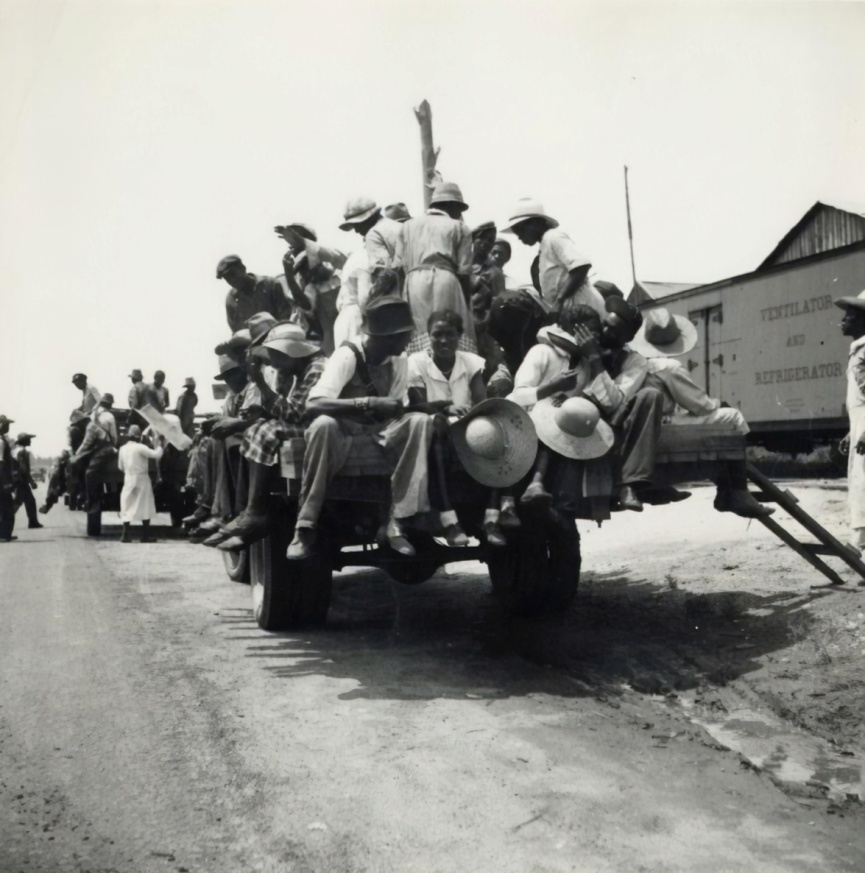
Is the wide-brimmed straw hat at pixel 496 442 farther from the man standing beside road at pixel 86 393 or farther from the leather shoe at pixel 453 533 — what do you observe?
the man standing beside road at pixel 86 393

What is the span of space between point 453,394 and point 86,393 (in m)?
12.2

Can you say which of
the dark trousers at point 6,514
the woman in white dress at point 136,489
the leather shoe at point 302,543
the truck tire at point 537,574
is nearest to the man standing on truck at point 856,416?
the truck tire at point 537,574

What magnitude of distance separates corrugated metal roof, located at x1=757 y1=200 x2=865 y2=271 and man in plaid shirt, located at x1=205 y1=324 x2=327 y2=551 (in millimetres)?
18243

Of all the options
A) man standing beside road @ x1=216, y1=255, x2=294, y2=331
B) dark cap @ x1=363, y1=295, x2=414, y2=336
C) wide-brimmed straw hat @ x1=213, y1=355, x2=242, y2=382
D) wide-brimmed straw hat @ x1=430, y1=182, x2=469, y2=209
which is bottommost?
wide-brimmed straw hat @ x1=213, y1=355, x2=242, y2=382

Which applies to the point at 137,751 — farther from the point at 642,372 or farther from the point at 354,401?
the point at 642,372

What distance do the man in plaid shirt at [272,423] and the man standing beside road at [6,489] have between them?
931 centimetres

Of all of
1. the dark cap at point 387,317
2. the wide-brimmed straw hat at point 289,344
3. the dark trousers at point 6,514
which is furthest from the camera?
the dark trousers at point 6,514

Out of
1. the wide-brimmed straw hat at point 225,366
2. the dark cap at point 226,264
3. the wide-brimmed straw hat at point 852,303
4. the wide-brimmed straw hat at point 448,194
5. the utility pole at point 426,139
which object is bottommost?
the wide-brimmed straw hat at point 225,366

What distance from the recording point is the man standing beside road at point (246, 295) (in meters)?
7.83

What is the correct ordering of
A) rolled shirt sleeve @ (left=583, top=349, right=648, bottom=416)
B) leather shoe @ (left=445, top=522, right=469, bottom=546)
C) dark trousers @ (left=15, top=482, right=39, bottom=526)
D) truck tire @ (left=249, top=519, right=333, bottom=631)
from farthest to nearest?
dark trousers @ (left=15, top=482, right=39, bottom=526), truck tire @ (left=249, top=519, right=333, bottom=631), rolled shirt sleeve @ (left=583, top=349, right=648, bottom=416), leather shoe @ (left=445, top=522, right=469, bottom=546)

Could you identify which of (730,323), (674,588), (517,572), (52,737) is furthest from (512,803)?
(730,323)

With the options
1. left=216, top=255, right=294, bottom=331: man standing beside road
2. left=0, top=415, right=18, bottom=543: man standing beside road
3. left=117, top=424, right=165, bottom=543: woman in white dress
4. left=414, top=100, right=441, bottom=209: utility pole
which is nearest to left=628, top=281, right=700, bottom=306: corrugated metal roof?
left=414, top=100, right=441, bottom=209: utility pole

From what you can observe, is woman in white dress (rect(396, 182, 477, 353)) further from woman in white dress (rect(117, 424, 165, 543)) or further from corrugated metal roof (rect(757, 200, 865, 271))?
corrugated metal roof (rect(757, 200, 865, 271))

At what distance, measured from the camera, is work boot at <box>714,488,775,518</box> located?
5621 millimetres
